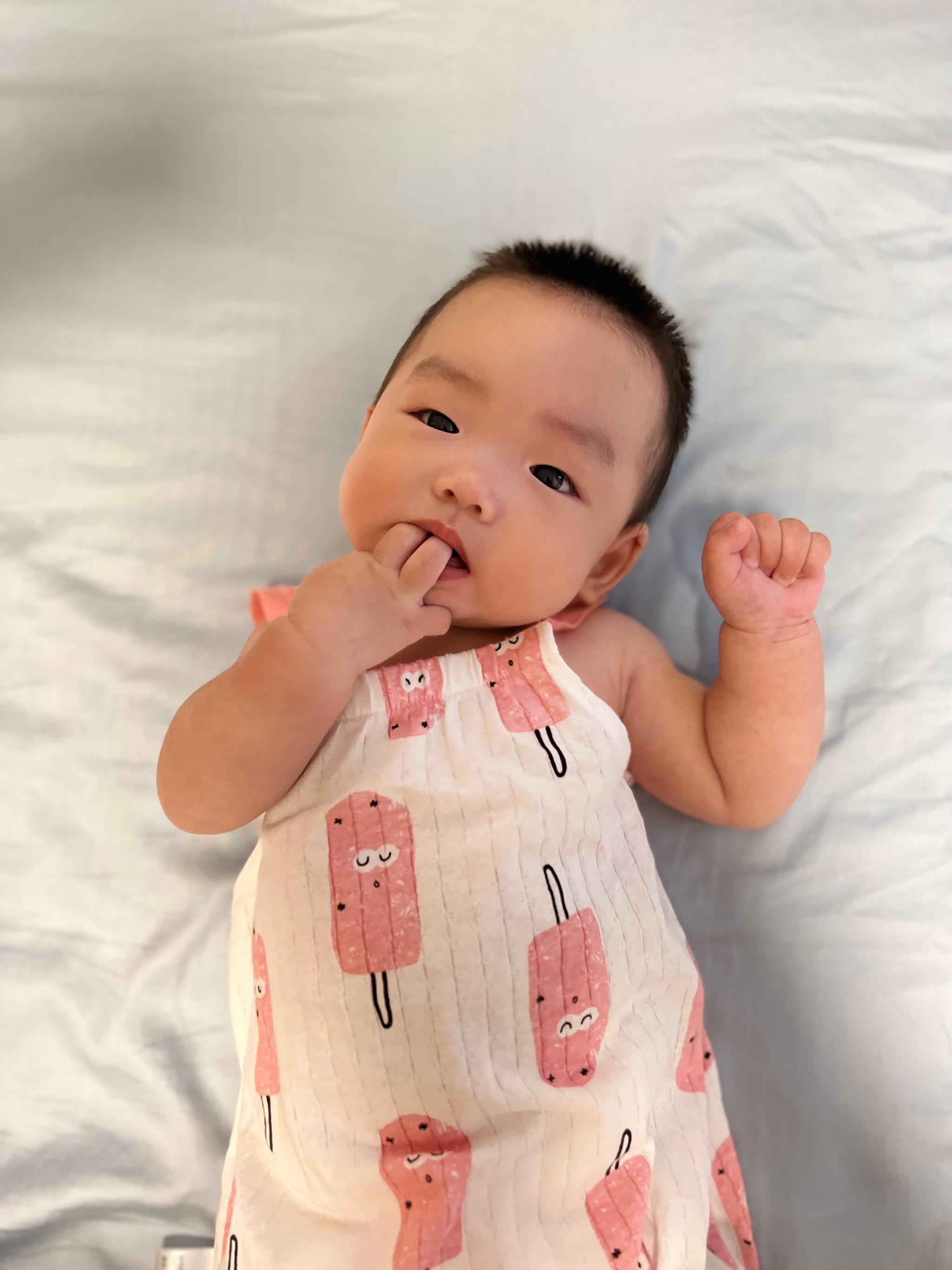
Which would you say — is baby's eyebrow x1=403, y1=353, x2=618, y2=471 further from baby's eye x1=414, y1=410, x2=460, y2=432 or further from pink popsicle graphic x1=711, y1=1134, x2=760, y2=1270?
pink popsicle graphic x1=711, y1=1134, x2=760, y2=1270

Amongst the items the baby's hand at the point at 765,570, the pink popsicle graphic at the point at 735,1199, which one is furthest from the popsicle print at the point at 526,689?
the pink popsicle graphic at the point at 735,1199

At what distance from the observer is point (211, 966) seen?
3.60ft

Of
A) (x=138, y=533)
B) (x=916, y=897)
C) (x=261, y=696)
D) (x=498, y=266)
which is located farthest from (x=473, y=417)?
(x=916, y=897)

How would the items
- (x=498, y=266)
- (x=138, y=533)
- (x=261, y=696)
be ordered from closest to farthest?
(x=261, y=696) < (x=498, y=266) < (x=138, y=533)

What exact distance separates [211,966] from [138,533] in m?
0.53

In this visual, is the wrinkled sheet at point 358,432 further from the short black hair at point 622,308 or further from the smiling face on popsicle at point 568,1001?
the smiling face on popsicle at point 568,1001

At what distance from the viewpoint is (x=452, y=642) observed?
41.3 inches

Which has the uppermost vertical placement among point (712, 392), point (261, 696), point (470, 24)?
point (470, 24)

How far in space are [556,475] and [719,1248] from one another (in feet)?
2.64

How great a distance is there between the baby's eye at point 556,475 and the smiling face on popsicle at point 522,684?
0.48ft

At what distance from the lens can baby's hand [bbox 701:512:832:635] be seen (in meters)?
1.01

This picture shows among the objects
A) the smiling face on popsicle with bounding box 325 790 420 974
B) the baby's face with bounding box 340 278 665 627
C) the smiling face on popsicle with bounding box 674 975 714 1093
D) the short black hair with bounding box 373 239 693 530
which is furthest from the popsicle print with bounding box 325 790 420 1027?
the short black hair with bounding box 373 239 693 530

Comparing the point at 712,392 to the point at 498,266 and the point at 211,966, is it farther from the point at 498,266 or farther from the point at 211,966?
the point at 211,966

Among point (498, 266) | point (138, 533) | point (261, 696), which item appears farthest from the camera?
point (138, 533)
